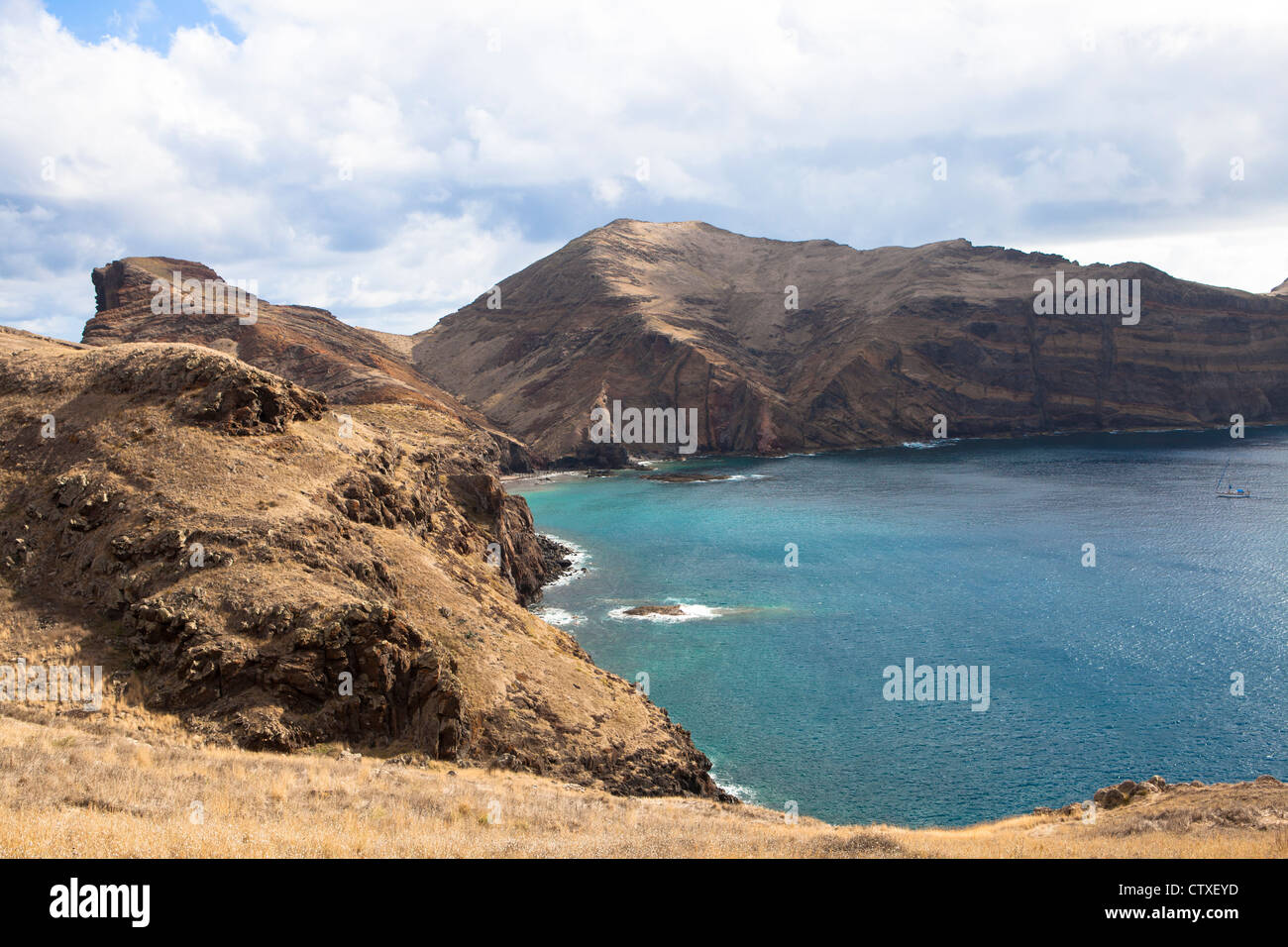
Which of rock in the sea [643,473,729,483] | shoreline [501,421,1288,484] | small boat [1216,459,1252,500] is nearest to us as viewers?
small boat [1216,459,1252,500]

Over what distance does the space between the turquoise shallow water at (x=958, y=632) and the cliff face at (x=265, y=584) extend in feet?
30.4

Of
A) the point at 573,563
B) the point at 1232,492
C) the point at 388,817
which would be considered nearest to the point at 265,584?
the point at 388,817

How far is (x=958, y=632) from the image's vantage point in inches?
2276

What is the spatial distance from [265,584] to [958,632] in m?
47.0

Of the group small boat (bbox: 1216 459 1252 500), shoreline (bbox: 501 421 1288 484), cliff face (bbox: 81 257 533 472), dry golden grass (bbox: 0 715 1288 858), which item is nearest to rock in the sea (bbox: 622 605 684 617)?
dry golden grass (bbox: 0 715 1288 858)

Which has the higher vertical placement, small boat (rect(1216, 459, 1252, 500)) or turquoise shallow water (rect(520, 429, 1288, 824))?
small boat (rect(1216, 459, 1252, 500))

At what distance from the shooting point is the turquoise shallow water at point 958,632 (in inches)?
1548

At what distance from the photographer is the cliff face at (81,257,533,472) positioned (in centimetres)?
11869

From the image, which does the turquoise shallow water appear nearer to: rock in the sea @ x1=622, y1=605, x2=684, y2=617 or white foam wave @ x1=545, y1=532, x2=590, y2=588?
white foam wave @ x1=545, y1=532, x2=590, y2=588

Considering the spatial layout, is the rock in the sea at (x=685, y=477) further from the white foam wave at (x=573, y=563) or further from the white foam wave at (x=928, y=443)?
the white foam wave at (x=928, y=443)

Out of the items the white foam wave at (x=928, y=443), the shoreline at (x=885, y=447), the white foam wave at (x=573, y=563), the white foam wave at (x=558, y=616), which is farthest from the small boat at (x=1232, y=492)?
the white foam wave at (x=558, y=616)

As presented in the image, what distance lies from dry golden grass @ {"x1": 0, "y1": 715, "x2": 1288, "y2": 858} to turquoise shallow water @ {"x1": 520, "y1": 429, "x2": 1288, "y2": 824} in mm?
11658
